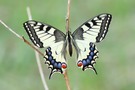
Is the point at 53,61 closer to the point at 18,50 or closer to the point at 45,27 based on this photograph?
the point at 45,27

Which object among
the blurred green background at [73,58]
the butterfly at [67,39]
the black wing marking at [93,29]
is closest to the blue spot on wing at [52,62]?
the butterfly at [67,39]

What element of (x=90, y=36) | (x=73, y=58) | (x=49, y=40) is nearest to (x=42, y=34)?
(x=49, y=40)

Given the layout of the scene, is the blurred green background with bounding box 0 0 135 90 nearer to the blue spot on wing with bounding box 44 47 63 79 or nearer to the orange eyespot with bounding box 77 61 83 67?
the blue spot on wing with bounding box 44 47 63 79

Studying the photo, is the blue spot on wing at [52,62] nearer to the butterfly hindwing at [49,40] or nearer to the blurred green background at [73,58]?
the butterfly hindwing at [49,40]

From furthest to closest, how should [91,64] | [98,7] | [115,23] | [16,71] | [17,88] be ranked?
[98,7] < [115,23] < [16,71] < [17,88] < [91,64]

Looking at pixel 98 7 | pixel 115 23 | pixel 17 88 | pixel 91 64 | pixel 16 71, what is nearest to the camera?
pixel 91 64

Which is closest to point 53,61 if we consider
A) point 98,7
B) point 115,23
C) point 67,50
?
point 67,50

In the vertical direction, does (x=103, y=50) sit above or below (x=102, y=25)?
below
